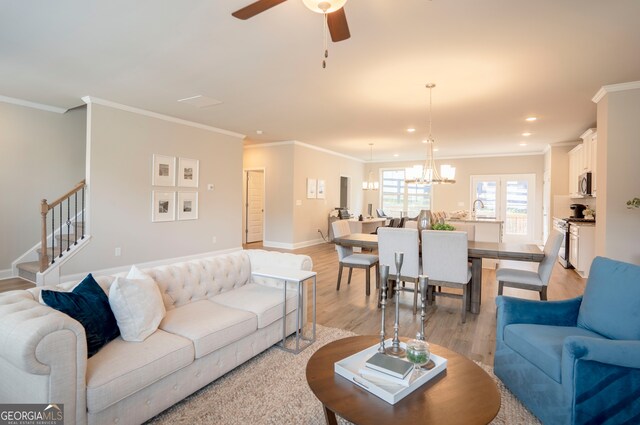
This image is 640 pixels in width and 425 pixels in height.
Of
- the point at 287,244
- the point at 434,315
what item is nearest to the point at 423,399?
the point at 434,315

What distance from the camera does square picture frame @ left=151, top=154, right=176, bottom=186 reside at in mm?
5730

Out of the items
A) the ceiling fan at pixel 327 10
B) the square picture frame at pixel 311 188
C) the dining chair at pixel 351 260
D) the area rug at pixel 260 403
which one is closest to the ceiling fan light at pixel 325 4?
the ceiling fan at pixel 327 10

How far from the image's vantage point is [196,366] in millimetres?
2098

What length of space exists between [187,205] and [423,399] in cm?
576

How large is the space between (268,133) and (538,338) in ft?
20.7

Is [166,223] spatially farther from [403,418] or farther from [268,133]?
[403,418]

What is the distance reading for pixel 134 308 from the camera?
1.99 meters

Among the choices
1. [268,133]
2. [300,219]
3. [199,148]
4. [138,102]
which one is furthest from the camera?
[300,219]

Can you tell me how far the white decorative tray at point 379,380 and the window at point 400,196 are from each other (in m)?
9.50

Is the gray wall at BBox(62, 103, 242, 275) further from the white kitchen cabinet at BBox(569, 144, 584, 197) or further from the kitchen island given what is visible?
the white kitchen cabinet at BBox(569, 144, 584, 197)

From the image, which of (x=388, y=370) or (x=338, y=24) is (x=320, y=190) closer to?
(x=338, y=24)

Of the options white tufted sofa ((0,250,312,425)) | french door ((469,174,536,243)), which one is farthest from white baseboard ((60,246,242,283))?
french door ((469,174,536,243))

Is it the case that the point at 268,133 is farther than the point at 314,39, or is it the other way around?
the point at 268,133

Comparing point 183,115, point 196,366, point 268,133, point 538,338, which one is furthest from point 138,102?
point 538,338
